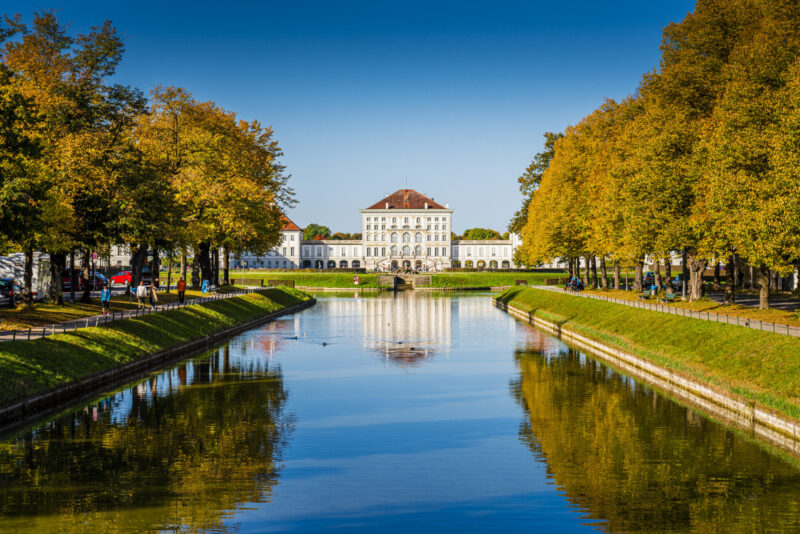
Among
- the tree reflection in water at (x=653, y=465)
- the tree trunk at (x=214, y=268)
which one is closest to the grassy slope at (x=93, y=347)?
the tree reflection in water at (x=653, y=465)

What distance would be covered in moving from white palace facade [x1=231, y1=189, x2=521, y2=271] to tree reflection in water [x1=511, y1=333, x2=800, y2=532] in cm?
15170

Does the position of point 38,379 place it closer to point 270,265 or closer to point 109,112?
point 109,112

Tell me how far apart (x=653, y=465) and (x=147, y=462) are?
11549 millimetres

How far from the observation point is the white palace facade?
179m

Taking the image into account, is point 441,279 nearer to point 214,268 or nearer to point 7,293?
point 214,268

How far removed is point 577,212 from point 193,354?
35.2 m

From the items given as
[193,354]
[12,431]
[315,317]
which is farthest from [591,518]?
[315,317]

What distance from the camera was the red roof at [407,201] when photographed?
17938cm

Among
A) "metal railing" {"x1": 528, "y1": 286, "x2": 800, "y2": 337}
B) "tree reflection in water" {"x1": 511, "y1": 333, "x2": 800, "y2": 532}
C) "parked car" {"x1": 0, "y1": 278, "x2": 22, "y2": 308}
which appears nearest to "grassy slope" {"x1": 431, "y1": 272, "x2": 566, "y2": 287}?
"metal railing" {"x1": 528, "y1": 286, "x2": 800, "y2": 337}

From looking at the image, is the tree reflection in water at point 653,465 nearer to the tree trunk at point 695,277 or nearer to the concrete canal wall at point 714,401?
the concrete canal wall at point 714,401

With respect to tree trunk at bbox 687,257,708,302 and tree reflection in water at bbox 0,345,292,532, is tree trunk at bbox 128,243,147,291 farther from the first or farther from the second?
tree trunk at bbox 687,257,708,302

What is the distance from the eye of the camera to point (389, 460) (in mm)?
17781

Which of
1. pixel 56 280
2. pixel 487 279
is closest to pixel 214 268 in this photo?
pixel 56 280

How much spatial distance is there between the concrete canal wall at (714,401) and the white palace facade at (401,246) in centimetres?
13869
